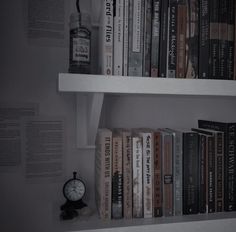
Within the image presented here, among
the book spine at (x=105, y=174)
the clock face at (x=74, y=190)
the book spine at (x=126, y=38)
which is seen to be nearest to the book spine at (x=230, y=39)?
the book spine at (x=126, y=38)

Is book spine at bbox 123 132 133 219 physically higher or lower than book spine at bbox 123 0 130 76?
lower

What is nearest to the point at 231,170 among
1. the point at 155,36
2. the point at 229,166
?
the point at 229,166

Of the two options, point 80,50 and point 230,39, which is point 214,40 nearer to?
point 230,39

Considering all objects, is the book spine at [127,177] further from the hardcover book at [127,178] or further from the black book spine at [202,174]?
the black book spine at [202,174]

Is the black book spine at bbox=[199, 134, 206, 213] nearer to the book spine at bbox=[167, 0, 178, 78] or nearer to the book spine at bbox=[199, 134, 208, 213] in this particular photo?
the book spine at bbox=[199, 134, 208, 213]

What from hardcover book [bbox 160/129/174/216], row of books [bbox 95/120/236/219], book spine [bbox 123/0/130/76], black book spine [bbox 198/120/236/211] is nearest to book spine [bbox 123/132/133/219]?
row of books [bbox 95/120/236/219]

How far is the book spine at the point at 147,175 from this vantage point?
0.77 metres

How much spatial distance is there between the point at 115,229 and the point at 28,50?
0.65m

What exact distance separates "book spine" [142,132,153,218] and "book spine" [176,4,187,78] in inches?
8.8

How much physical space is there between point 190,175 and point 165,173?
0.27ft

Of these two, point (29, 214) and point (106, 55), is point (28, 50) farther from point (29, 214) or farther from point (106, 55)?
point (29, 214)

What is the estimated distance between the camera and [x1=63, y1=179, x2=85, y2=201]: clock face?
2.80 ft

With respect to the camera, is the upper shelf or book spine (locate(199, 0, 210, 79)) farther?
book spine (locate(199, 0, 210, 79))

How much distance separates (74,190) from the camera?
2.81 feet
